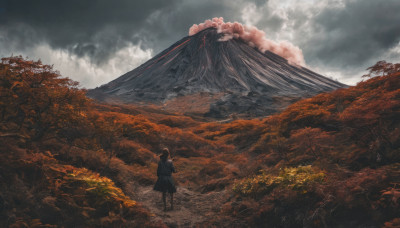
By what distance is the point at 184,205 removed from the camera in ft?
25.5

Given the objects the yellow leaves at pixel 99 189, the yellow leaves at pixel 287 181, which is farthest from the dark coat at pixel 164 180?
the yellow leaves at pixel 287 181

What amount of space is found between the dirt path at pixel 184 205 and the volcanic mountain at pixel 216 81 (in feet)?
167

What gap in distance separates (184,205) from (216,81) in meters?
98.6

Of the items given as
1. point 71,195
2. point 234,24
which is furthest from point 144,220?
point 234,24

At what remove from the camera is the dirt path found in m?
6.36

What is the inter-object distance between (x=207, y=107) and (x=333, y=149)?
59.9 m

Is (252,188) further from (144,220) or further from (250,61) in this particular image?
(250,61)

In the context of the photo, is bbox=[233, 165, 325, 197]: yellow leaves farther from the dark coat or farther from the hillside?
the dark coat

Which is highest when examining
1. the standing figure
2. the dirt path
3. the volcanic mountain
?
the volcanic mountain

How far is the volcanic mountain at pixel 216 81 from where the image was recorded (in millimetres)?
73062

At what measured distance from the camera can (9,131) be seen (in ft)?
17.3

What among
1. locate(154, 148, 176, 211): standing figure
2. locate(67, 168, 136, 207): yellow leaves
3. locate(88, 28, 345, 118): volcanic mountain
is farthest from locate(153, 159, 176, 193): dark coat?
locate(88, 28, 345, 118): volcanic mountain

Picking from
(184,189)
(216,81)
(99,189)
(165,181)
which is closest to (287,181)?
(165,181)

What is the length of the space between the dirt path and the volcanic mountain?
50911 millimetres
